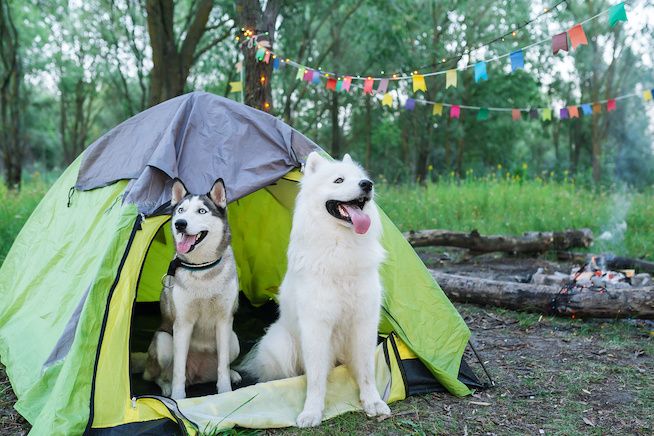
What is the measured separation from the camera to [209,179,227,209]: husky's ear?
329 centimetres

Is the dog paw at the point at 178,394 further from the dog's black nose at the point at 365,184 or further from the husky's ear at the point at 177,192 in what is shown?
the dog's black nose at the point at 365,184

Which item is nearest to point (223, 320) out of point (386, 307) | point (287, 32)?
point (386, 307)

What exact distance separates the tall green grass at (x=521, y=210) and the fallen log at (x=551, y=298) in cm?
308

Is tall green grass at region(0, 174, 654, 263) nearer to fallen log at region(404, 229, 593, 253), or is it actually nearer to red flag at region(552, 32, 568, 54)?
fallen log at region(404, 229, 593, 253)

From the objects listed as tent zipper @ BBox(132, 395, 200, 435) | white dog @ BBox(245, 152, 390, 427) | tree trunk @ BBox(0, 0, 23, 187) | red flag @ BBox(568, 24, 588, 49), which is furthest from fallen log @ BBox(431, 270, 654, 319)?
tree trunk @ BBox(0, 0, 23, 187)

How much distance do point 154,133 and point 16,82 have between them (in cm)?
1192

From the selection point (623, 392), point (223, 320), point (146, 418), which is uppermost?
point (223, 320)

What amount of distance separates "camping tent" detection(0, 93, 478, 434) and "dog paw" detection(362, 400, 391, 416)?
7cm

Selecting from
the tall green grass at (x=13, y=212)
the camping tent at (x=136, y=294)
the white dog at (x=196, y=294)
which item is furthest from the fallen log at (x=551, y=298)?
the tall green grass at (x=13, y=212)

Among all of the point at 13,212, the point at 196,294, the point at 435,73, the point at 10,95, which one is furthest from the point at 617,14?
the point at 10,95

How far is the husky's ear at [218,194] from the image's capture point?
10.8 feet

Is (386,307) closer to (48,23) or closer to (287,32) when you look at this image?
(287,32)

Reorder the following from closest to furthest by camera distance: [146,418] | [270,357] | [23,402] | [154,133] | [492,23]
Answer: [146,418] < [23,402] < [270,357] < [154,133] < [492,23]

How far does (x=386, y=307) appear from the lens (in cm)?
354
